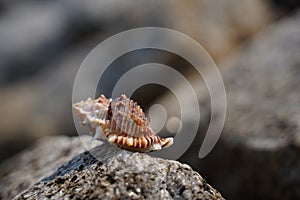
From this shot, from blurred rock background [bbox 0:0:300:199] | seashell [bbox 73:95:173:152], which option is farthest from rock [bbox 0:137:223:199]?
blurred rock background [bbox 0:0:300:199]

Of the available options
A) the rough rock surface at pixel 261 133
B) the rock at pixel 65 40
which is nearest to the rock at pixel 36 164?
the rough rock surface at pixel 261 133

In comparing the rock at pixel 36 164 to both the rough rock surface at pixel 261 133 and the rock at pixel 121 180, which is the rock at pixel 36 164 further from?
the rough rock surface at pixel 261 133

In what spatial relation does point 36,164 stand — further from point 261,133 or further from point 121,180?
point 261,133

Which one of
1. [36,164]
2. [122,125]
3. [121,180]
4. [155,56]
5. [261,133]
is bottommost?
[36,164]

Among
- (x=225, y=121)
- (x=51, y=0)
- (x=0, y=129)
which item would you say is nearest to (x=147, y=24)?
(x=51, y=0)

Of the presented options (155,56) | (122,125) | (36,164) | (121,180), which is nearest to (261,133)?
(36,164)
